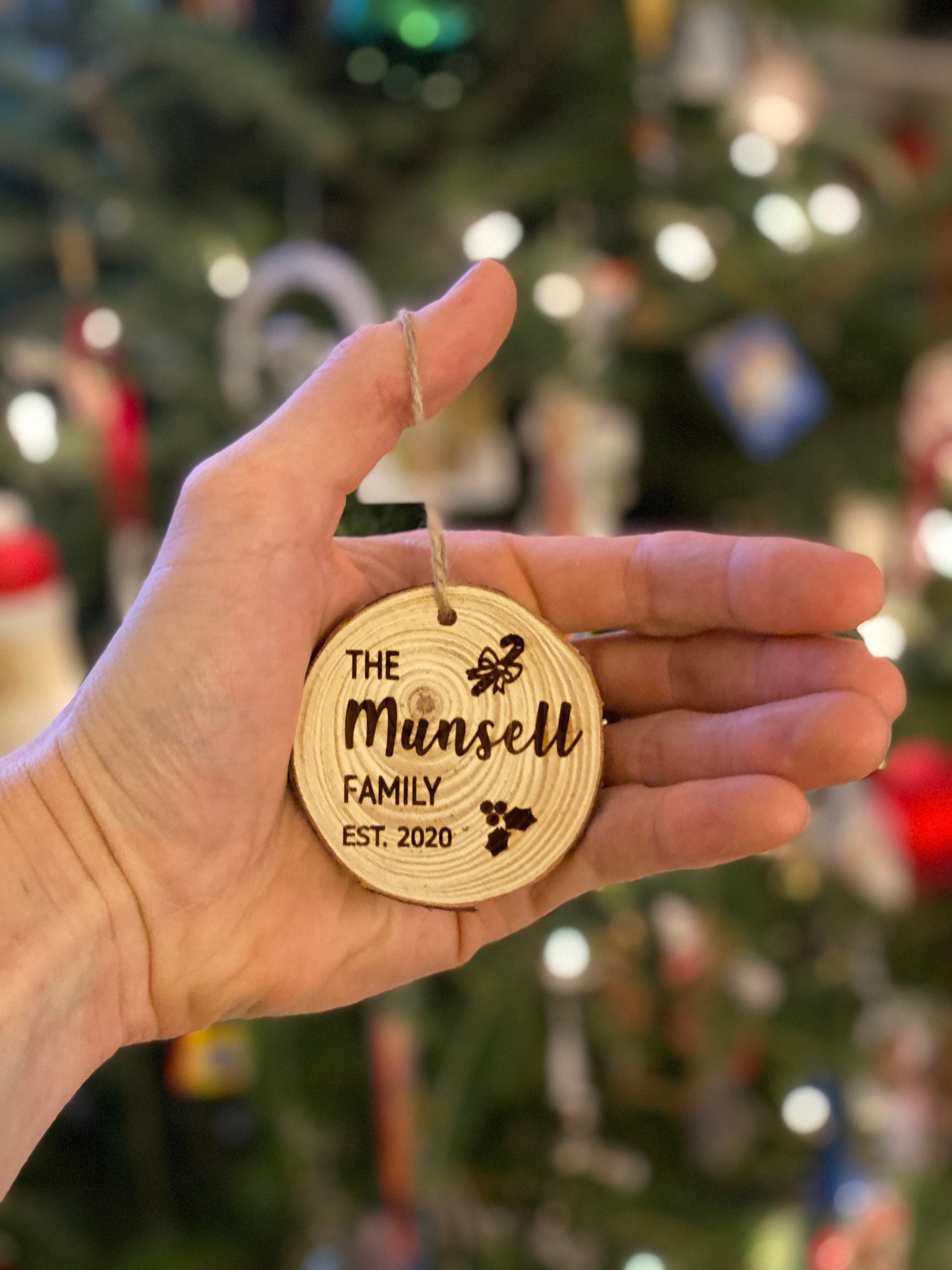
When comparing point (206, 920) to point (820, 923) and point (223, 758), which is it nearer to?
point (223, 758)

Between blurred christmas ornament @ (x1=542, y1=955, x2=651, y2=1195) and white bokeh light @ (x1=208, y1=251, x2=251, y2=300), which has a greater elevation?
white bokeh light @ (x1=208, y1=251, x2=251, y2=300)

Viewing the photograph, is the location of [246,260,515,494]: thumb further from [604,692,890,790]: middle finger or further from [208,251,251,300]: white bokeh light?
[208,251,251,300]: white bokeh light

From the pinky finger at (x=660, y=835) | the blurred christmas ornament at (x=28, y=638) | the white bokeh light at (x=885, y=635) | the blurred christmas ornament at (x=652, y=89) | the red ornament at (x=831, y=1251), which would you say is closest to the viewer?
the pinky finger at (x=660, y=835)

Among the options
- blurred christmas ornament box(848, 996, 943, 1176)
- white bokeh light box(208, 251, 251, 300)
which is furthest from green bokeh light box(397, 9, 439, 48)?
blurred christmas ornament box(848, 996, 943, 1176)

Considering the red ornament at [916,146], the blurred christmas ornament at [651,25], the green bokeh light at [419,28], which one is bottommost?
the green bokeh light at [419,28]

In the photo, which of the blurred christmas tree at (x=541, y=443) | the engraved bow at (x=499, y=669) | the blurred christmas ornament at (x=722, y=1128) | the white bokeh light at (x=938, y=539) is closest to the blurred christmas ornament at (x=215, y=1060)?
the blurred christmas tree at (x=541, y=443)

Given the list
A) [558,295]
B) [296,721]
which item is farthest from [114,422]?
[296,721]

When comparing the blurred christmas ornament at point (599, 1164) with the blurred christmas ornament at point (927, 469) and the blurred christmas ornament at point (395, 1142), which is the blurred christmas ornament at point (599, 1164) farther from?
the blurred christmas ornament at point (927, 469)
